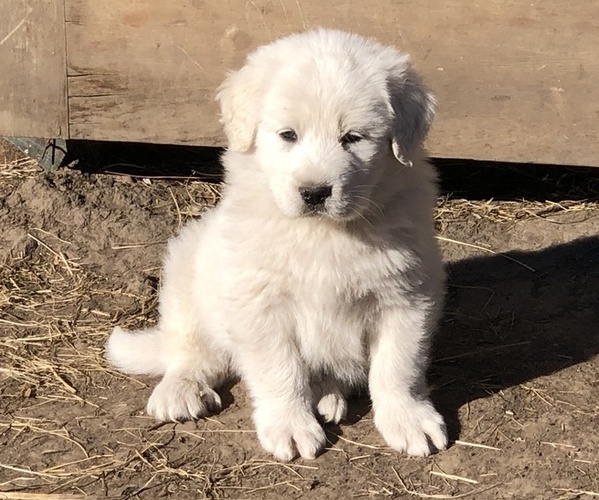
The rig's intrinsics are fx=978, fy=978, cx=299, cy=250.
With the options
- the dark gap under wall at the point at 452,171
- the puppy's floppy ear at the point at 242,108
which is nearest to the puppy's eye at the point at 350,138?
the puppy's floppy ear at the point at 242,108

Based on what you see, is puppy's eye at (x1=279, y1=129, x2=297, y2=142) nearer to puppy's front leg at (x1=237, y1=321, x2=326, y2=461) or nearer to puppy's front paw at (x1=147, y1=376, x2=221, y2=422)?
puppy's front leg at (x1=237, y1=321, x2=326, y2=461)

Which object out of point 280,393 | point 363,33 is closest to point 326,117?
point 280,393

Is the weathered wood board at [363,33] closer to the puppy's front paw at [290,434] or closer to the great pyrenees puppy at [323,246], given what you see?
the great pyrenees puppy at [323,246]

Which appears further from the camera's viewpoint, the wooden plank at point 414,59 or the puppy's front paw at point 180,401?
the wooden plank at point 414,59

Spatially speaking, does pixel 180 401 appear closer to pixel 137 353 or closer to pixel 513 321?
pixel 137 353

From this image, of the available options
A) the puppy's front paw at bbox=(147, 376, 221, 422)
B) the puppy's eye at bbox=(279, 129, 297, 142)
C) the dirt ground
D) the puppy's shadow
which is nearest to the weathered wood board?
the dirt ground

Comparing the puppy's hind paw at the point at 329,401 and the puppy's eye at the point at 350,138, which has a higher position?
the puppy's eye at the point at 350,138

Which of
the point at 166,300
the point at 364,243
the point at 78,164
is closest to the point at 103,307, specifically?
the point at 166,300
